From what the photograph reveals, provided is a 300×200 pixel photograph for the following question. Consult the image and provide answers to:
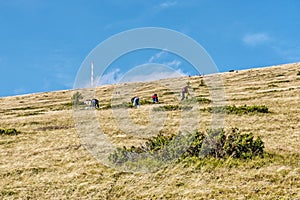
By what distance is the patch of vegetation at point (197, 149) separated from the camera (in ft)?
60.3

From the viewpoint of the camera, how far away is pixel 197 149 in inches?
751

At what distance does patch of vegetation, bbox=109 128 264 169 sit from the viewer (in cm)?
1839

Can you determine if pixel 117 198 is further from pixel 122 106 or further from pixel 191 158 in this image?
pixel 122 106

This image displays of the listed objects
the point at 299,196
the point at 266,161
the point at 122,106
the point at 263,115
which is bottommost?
the point at 299,196

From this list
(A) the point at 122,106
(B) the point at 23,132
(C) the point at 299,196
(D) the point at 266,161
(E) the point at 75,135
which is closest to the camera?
(C) the point at 299,196

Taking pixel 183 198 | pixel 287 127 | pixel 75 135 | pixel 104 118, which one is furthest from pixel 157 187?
pixel 104 118

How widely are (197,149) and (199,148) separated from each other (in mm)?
104

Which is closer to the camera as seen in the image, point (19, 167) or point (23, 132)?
point (19, 167)

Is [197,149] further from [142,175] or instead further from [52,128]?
[52,128]

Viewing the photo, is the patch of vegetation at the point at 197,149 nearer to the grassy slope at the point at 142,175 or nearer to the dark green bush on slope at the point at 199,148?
the dark green bush on slope at the point at 199,148

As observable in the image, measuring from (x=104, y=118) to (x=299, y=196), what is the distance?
2309 cm

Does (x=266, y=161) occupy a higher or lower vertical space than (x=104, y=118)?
lower

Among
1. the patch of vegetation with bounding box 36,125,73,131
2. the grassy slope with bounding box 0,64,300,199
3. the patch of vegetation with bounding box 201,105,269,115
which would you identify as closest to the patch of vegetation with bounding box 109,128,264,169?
the grassy slope with bounding box 0,64,300,199

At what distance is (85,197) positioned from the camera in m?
15.9
